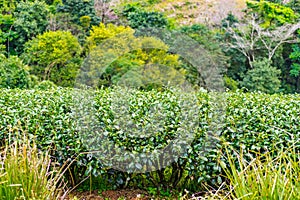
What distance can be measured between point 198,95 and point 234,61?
13952mm

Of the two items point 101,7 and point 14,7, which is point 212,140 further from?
point 14,7

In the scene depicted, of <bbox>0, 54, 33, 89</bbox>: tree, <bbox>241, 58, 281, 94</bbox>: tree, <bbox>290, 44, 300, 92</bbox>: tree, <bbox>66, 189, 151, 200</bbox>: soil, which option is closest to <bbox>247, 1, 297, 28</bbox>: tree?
<bbox>290, 44, 300, 92</bbox>: tree

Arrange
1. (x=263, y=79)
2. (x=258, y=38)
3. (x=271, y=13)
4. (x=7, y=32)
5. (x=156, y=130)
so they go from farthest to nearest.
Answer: (x=271, y=13), (x=258, y=38), (x=7, y=32), (x=263, y=79), (x=156, y=130)

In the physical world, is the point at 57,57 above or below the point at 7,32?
below

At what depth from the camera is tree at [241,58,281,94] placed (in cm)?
1484

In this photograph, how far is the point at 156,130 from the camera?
2.51 metres

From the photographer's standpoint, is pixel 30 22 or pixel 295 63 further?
pixel 295 63

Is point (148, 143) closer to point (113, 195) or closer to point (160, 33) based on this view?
point (113, 195)

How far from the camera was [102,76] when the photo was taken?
11.4 m

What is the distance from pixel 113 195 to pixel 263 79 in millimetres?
13195

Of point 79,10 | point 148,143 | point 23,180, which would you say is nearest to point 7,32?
point 79,10

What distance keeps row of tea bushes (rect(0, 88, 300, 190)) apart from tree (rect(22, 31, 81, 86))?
10373 millimetres

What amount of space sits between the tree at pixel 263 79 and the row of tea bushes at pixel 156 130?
1261 cm

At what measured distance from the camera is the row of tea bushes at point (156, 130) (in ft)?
8.07
